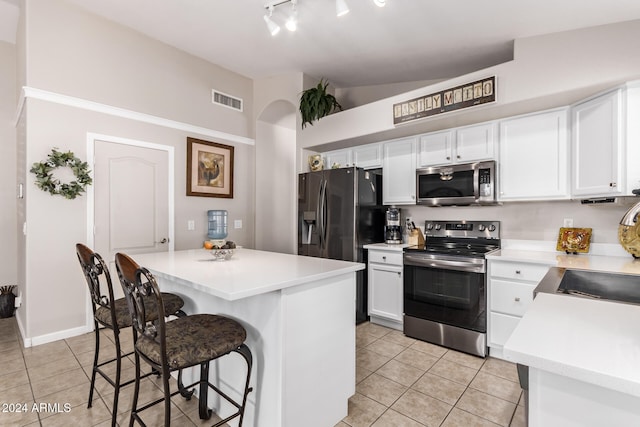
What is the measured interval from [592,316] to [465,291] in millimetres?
1875

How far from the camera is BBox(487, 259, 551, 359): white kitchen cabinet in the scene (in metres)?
2.55

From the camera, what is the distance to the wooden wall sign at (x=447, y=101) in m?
2.69

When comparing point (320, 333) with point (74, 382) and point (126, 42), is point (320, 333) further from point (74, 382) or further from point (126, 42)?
point (126, 42)

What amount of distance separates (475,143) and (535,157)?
0.54m

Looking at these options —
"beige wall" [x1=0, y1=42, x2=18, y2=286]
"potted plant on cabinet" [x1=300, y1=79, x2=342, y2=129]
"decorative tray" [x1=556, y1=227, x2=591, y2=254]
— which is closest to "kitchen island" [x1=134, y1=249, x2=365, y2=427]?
"decorative tray" [x1=556, y1=227, x2=591, y2=254]

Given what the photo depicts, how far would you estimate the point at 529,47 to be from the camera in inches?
99.7

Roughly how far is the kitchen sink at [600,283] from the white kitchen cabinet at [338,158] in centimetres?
267

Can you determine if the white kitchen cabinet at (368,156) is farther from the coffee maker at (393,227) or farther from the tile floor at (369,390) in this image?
the tile floor at (369,390)

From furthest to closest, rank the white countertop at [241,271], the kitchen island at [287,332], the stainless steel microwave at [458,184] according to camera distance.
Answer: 1. the stainless steel microwave at [458,184]
2. the kitchen island at [287,332]
3. the white countertop at [241,271]

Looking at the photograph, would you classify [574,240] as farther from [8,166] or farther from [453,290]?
[8,166]

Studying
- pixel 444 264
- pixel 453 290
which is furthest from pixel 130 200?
pixel 453 290

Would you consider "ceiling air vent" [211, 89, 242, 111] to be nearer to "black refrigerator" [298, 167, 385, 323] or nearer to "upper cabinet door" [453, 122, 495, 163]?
"black refrigerator" [298, 167, 385, 323]

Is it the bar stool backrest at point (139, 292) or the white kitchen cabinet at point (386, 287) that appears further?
the white kitchen cabinet at point (386, 287)

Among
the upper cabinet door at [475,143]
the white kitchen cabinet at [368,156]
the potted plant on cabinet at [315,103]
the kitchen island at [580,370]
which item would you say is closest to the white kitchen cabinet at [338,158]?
the white kitchen cabinet at [368,156]
